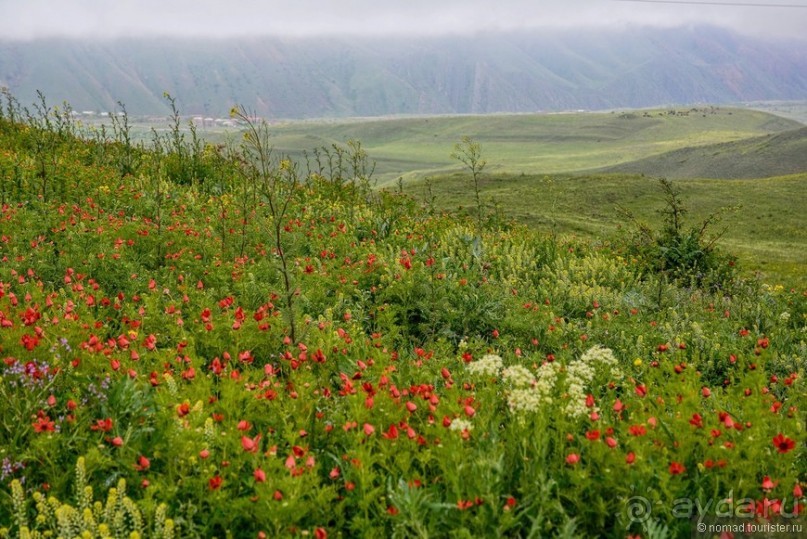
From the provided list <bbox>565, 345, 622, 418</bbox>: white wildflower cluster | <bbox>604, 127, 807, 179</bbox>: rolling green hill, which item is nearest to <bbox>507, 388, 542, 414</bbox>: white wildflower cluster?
<bbox>565, 345, 622, 418</bbox>: white wildflower cluster

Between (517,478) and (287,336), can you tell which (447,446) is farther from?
(287,336)

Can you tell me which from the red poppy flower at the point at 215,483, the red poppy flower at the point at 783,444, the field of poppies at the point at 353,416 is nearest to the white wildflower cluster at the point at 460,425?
the field of poppies at the point at 353,416

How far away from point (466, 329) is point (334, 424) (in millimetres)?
3152

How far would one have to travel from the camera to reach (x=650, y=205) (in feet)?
124

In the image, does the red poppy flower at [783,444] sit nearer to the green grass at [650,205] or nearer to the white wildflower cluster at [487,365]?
the white wildflower cluster at [487,365]

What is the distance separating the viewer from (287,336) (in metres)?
5.16

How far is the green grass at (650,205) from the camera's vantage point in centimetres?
2775

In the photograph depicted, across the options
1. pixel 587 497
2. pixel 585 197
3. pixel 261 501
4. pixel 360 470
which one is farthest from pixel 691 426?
pixel 585 197

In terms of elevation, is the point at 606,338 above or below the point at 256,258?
below

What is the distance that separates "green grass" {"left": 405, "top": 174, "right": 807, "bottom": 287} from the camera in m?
27.8

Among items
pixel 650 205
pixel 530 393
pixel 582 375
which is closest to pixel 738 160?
pixel 650 205

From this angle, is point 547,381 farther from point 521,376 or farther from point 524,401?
point 524,401

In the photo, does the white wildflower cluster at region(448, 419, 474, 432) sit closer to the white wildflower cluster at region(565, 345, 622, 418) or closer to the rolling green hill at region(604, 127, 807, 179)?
the white wildflower cluster at region(565, 345, 622, 418)

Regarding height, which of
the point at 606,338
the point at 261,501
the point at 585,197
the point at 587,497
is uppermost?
the point at 261,501
